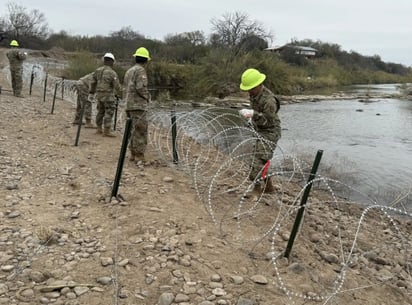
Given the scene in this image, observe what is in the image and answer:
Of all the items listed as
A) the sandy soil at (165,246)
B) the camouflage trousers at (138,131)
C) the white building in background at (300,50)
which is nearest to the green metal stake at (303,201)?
the sandy soil at (165,246)

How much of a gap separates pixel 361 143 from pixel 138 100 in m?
10.9

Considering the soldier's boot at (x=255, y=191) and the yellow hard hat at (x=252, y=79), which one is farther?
the soldier's boot at (x=255, y=191)

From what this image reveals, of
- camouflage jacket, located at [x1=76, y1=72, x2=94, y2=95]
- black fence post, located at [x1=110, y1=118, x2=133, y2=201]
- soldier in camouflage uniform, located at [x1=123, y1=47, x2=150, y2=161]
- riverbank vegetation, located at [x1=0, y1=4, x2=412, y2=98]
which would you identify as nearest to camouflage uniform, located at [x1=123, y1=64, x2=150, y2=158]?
soldier in camouflage uniform, located at [x1=123, y1=47, x2=150, y2=161]

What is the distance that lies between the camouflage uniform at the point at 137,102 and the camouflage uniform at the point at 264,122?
2.10 metres

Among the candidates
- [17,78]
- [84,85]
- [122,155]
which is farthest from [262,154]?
[17,78]

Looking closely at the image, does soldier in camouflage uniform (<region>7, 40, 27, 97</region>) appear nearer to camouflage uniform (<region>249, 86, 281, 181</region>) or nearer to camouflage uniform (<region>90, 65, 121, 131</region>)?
camouflage uniform (<region>90, 65, 121, 131</region>)

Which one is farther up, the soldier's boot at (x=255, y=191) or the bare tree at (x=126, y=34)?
the bare tree at (x=126, y=34)

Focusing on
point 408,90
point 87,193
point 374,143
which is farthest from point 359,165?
point 408,90

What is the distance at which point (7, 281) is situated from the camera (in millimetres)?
3391

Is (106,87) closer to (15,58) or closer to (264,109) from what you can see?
(264,109)

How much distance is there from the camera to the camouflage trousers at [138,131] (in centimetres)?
691

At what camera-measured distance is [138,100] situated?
700 centimetres

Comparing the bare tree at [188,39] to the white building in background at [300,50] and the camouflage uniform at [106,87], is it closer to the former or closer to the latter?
the white building in background at [300,50]

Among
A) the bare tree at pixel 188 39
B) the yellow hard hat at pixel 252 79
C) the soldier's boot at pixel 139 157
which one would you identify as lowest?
the soldier's boot at pixel 139 157
